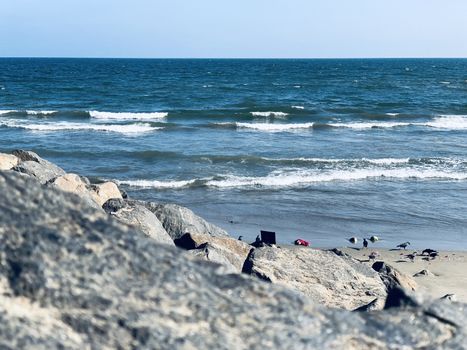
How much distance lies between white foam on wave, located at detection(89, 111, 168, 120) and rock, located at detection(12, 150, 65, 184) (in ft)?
77.5

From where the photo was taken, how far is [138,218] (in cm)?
972

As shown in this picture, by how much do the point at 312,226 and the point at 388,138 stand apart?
52.2ft

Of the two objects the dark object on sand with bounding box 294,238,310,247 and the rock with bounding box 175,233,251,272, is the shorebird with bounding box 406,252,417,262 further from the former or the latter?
the rock with bounding box 175,233,251,272

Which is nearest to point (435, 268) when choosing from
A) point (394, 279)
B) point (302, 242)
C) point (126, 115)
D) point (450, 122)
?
point (302, 242)

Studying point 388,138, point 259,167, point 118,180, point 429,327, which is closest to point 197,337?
point 429,327

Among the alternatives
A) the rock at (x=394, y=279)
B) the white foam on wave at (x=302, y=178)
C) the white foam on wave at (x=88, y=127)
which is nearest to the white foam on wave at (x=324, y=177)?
the white foam on wave at (x=302, y=178)

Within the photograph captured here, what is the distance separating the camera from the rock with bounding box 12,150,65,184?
12377 millimetres

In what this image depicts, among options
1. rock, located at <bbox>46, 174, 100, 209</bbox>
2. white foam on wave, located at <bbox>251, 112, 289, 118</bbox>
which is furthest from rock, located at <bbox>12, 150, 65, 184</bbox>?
white foam on wave, located at <bbox>251, 112, 289, 118</bbox>

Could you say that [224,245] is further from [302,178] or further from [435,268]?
[302,178]

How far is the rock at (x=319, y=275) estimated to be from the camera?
8039mm

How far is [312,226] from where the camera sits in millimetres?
15414

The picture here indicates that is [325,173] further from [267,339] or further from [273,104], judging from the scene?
[273,104]

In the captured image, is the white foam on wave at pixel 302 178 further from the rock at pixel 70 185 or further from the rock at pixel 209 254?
the rock at pixel 209 254

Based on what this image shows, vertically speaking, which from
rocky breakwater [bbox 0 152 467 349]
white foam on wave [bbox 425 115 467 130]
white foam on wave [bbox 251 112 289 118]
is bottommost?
white foam on wave [bbox 425 115 467 130]
